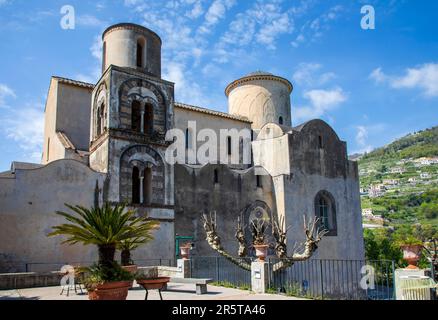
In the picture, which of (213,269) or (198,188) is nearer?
(213,269)

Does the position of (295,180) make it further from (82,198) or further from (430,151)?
(430,151)

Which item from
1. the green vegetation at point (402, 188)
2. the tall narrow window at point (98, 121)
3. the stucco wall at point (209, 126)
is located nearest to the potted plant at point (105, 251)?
the tall narrow window at point (98, 121)

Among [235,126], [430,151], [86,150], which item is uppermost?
[430,151]

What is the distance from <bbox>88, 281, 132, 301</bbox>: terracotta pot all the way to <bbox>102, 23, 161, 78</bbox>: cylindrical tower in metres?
14.7

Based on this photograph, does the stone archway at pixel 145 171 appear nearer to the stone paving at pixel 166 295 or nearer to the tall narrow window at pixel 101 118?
the tall narrow window at pixel 101 118

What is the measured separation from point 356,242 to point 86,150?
60.0 ft

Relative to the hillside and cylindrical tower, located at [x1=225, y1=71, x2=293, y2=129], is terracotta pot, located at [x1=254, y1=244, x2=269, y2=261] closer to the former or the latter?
cylindrical tower, located at [x1=225, y1=71, x2=293, y2=129]

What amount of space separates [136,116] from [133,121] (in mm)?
319

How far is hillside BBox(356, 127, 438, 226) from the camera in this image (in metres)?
102

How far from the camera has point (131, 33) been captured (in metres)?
21.2

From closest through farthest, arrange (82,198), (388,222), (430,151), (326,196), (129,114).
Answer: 1. (82,198)
2. (129,114)
3. (326,196)
4. (388,222)
5. (430,151)
